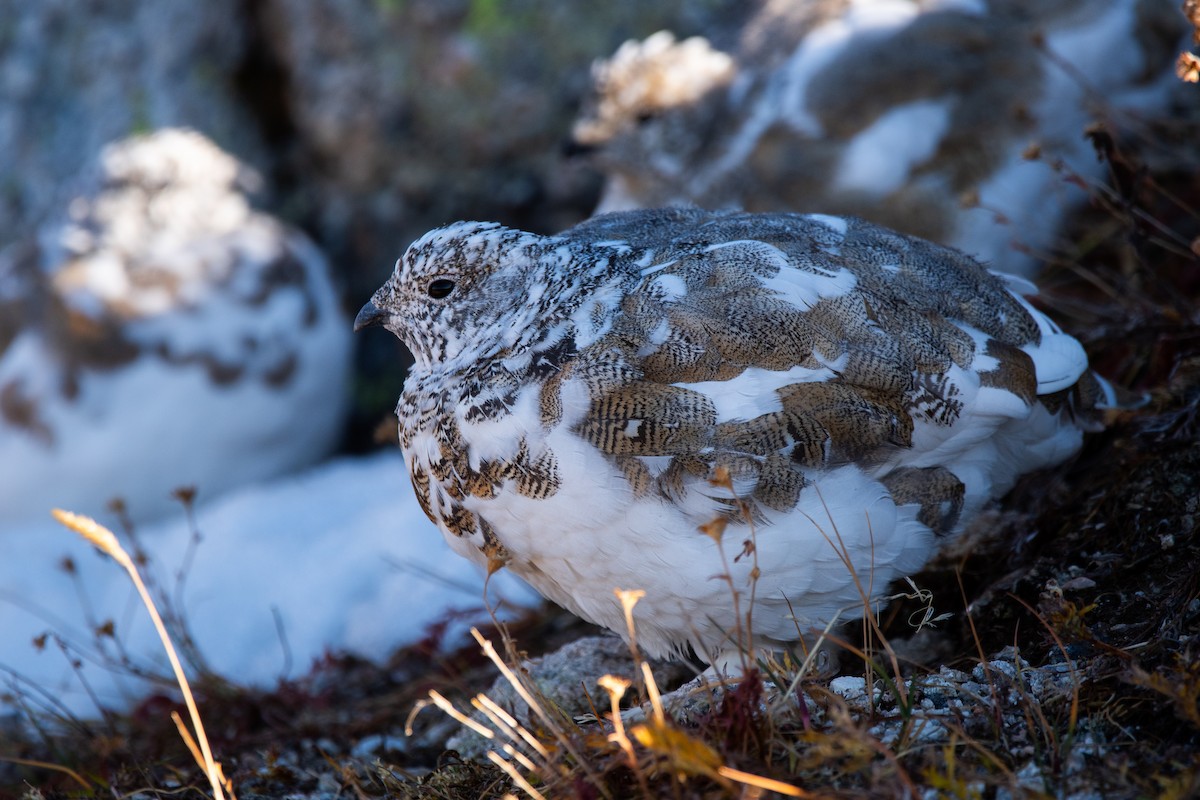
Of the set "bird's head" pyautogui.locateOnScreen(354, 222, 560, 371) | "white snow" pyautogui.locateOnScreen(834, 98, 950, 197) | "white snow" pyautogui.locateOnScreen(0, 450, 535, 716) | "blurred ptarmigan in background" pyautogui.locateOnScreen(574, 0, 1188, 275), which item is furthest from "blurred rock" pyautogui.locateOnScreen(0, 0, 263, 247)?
"bird's head" pyautogui.locateOnScreen(354, 222, 560, 371)

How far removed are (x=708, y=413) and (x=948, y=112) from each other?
2.16 m

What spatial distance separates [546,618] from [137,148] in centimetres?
273

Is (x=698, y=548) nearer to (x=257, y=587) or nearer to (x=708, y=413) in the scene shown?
(x=708, y=413)

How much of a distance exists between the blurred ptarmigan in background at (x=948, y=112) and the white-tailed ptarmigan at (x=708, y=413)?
140 centimetres

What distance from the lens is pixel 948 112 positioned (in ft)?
12.0

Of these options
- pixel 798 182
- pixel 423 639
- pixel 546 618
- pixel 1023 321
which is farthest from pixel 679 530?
pixel 798 182

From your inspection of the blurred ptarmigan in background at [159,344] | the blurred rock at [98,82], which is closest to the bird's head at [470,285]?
the blurred ptarmigan in background at [159,344]

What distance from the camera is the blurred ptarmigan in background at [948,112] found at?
3631 millimetres

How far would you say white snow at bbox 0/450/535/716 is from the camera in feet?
10.8

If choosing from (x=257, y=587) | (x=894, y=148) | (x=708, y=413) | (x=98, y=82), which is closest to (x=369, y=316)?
(x=708, y=413)

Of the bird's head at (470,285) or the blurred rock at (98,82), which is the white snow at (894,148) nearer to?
the bird's head at (470,285)

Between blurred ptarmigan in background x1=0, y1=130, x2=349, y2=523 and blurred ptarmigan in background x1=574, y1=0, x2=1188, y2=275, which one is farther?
blurred ptarmigan in background x1=0, y1=130, x2=349, y2=523

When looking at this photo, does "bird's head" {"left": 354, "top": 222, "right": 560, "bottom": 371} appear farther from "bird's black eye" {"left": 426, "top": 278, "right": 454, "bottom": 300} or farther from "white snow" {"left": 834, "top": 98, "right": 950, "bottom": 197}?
"white snow" {"left": 834, "top": 98, "right": 950, "bottom": 197}

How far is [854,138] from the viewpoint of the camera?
3.71m
